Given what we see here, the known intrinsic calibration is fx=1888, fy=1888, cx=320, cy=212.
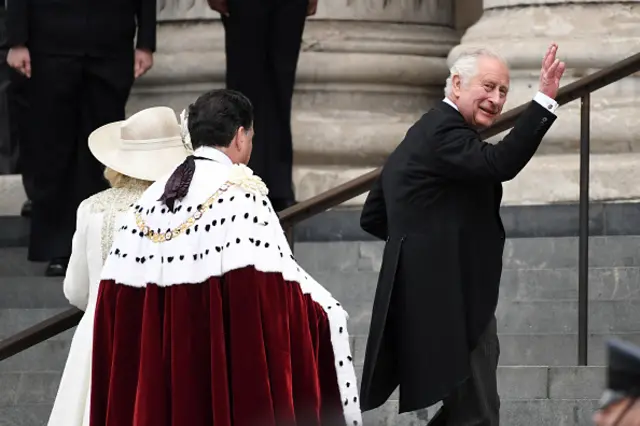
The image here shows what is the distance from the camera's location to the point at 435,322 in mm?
5031

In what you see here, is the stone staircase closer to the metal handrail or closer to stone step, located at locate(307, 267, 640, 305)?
stone step, located at locate(307, 267, 640, 305)

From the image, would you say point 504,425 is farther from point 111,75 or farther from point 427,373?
point 111,75

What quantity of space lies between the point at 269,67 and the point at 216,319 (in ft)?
11.8

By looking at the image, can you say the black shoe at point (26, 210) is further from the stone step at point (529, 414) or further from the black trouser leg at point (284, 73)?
the stone step at point (529, 414)

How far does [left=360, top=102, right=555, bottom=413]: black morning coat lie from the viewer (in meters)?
5.00

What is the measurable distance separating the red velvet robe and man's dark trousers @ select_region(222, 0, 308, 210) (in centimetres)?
327

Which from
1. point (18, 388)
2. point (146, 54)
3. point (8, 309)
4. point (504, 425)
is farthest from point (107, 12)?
point (504, 425)

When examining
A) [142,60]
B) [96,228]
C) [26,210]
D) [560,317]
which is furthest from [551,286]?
[26,210]

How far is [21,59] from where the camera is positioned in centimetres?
771

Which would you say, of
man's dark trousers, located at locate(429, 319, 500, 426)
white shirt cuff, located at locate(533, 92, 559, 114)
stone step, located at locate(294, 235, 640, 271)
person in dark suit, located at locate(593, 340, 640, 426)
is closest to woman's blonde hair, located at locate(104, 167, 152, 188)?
man's dark trousers, located at locate(429, 319, 500, 426)

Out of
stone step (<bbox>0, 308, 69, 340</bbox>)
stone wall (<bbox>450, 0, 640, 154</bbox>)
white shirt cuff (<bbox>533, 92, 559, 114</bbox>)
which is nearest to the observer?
white shirt cuff (<bbox>533, 92, 559, 114</bbox>)

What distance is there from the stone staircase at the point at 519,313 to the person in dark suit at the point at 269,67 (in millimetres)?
364

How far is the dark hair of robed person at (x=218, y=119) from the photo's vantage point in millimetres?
4656

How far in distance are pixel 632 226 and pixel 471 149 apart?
9.43ft
